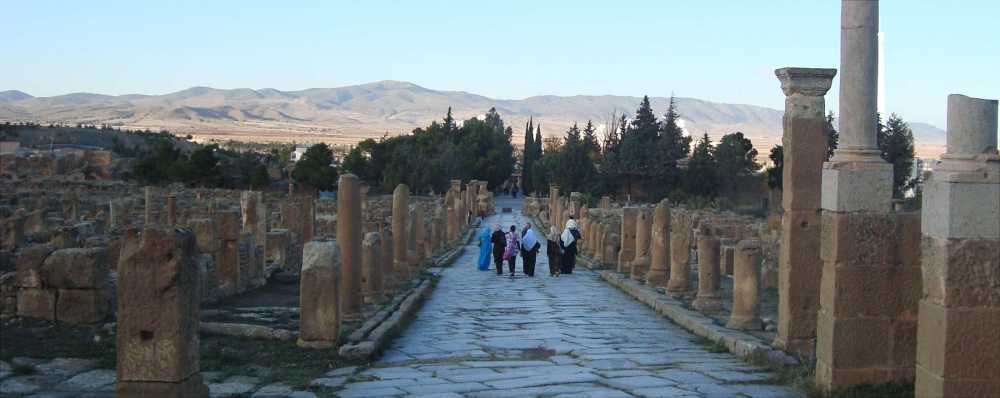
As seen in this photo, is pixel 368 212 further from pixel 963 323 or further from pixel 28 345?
pixel 963 323

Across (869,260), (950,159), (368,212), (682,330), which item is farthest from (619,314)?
(368,212)

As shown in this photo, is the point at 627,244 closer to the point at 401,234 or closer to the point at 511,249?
the point at 511,249

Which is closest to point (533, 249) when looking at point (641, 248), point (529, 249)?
point (529, 249)

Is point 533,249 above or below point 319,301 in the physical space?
below

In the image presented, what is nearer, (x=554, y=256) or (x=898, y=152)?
(x=554, y=256)

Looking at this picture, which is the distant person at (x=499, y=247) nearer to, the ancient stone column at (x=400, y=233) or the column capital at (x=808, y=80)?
the ancient stone column at (x=400, y=233)

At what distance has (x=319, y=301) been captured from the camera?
392 inches

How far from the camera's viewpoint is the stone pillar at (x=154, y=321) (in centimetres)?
665

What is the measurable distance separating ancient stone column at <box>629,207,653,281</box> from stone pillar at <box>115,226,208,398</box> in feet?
45.7

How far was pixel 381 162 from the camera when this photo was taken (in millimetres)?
83250

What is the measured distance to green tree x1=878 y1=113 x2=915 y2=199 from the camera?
52.5 m

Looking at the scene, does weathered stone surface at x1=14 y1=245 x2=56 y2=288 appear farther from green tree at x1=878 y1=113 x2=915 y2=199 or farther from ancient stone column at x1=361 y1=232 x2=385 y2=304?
green tree at x1=878 y1=113 x2=915 y2=199

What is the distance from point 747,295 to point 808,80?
9.40 ft

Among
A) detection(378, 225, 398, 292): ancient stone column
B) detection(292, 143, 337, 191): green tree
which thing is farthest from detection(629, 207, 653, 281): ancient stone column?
detection(292, 143, 337, 191): green tree
